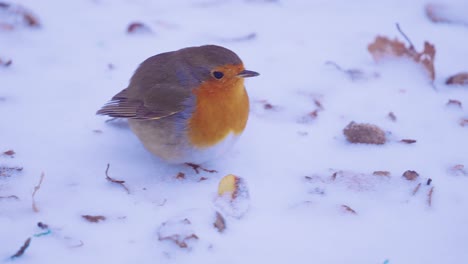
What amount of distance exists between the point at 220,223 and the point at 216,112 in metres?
0.65

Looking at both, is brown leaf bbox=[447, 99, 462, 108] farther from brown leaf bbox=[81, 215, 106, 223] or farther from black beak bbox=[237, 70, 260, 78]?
brown leaf bbox=[81, 215, 106, 223]

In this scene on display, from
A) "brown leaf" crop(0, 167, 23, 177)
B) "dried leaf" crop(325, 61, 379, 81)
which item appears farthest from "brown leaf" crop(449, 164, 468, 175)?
"brown leaf" crop(0, 167, 23, 177)

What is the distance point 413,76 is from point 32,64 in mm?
2765

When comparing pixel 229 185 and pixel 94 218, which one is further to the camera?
pixel 229 185

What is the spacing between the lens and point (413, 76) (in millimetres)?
4406

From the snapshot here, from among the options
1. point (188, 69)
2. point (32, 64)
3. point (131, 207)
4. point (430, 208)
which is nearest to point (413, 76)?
point (430, 208)

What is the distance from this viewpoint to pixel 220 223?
9.53ft

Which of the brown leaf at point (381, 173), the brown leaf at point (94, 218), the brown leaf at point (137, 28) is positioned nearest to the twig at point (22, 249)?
the brown leaf at point (94, 218)

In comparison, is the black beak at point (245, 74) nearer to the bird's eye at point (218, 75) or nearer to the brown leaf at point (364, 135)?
the bird's eye at point (218, 75)

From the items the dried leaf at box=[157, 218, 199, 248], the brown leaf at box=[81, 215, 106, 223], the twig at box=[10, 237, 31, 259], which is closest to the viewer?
the twig at box=[10, 237, 31, 259]

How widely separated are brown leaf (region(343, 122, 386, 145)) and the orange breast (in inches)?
27.8

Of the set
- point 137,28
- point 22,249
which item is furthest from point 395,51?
point 22,249

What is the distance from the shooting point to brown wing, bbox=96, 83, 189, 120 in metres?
3.29

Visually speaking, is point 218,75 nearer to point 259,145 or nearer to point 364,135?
point 259,145
